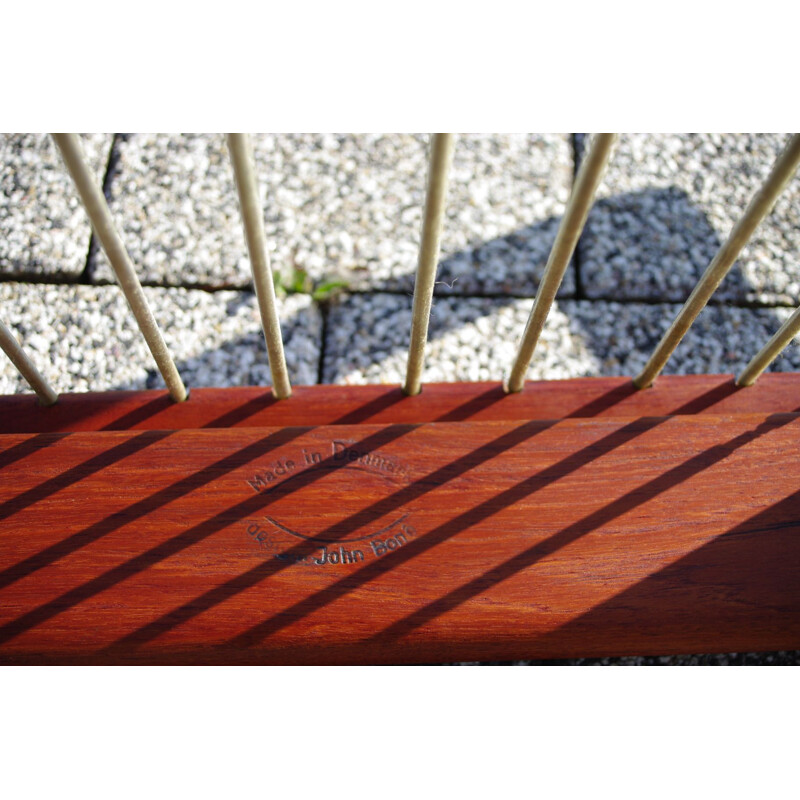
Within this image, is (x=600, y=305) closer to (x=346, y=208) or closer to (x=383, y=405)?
(x=346, y=208)

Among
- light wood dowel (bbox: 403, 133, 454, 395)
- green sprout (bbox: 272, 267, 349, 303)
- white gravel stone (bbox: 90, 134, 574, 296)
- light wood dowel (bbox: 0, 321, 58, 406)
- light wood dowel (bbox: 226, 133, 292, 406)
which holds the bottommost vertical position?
light wood dowel (bbox: 403, 133, 454, 395)

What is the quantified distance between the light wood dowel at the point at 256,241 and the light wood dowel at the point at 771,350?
1.74 ft

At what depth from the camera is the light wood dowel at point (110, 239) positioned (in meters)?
0.59

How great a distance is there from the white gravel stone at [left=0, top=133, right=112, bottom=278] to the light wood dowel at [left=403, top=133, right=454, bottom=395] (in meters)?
0.88

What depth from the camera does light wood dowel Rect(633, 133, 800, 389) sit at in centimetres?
65

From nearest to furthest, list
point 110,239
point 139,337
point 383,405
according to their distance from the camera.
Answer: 1. point 110,239
2. point 383,405
3. point 139,337

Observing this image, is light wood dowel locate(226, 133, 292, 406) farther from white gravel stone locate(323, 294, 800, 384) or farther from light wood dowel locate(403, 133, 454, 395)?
white gravel stone locate(323, 294, 800, 384)

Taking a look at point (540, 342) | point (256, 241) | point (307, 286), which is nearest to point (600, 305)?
point (540, 342)

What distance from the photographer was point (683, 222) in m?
1.57

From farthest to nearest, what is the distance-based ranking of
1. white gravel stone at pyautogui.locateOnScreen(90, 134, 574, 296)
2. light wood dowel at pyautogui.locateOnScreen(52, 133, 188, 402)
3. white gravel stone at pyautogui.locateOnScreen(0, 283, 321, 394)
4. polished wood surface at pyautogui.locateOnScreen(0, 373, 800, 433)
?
white gravel stone at pyautogui.locateOnScreen(90, 134, 574, 296) → white gravel stone at pyautogui.locateOnScreen(0, 283, 321, 394) → polished wood surface at pyautogui.locateOnScreen(0, 373, 800, 433) → light wood dowel at pyautogui.locateOnScreen(52, 133, 188, 402)

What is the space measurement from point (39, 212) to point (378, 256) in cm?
66

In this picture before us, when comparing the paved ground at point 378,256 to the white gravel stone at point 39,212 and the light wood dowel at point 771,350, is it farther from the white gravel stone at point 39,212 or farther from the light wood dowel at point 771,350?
the light wood dowel at point 771,350

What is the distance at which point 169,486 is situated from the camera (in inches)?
32.7

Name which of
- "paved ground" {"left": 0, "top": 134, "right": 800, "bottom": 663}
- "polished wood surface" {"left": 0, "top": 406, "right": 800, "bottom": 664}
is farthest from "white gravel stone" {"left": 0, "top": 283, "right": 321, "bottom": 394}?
"polished wood surface" {"left": 0, "top": 406, "right": 800, "bottom": 664}
